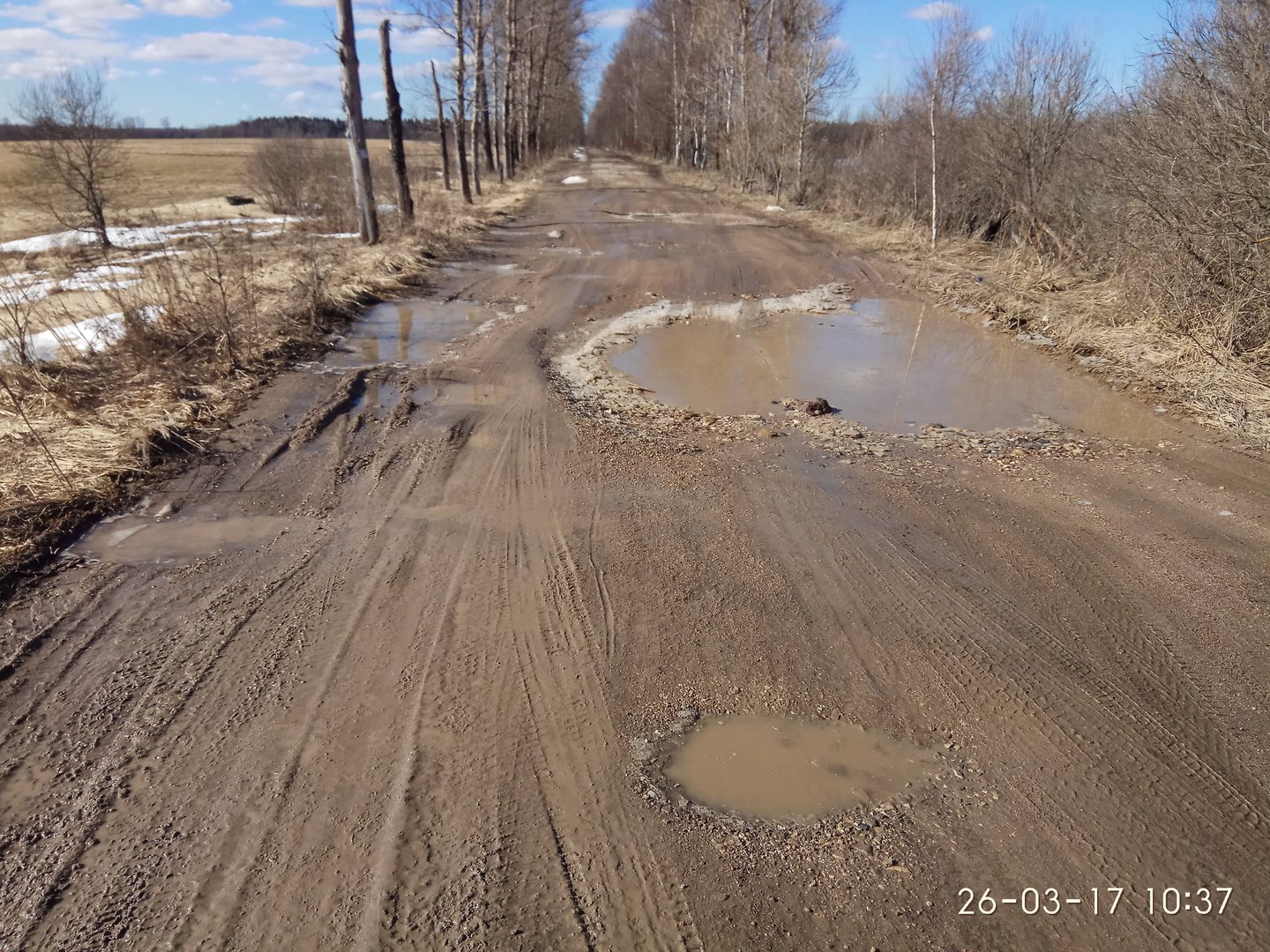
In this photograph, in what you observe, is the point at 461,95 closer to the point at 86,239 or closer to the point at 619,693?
the point at 86,239

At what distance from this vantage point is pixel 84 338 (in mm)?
7406

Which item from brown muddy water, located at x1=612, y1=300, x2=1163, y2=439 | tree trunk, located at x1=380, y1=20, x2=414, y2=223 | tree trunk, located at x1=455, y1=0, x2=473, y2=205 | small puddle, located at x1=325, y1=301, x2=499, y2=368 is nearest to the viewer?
brown muddy water, located at x1=612, y1=300, x2=1163, y2=439

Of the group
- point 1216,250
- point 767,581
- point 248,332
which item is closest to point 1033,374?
point 1216,250

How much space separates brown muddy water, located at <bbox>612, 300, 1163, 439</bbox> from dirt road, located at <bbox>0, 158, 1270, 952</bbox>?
98cm

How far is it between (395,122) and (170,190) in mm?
29254

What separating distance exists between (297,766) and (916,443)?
4764 millimetres

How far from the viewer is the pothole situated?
2.62 m

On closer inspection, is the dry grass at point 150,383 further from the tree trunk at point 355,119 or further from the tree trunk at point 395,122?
the tree trunk at point 395,122

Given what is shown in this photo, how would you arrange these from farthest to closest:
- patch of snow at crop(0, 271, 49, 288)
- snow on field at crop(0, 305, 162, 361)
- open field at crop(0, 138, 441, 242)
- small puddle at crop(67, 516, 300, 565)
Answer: open field at crop(0, 138, 441, 242)
patch of snow at crop(0, 271, 49, 288)
snow on field at crop(0, 305, 162, 361)
small puddle at crop(67, 516, 300, 565)

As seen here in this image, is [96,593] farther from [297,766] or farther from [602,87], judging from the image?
[602,87]

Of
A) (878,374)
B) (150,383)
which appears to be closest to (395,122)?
(150,383)

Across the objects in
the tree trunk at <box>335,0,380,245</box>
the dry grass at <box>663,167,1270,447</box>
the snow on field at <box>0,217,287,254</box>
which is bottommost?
the snow on field at <box>0,217,287,254</box>

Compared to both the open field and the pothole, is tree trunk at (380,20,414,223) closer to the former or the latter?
the open field

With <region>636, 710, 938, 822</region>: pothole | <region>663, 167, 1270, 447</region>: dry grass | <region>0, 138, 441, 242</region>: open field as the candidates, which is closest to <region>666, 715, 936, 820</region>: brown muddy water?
<region>636, 710, 938, 822</region>: pothole
